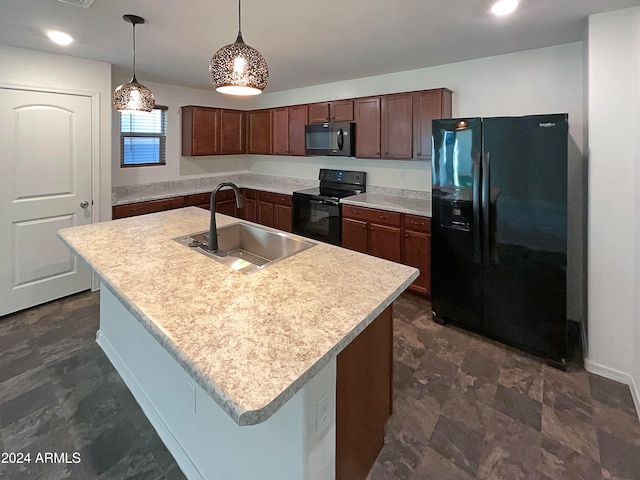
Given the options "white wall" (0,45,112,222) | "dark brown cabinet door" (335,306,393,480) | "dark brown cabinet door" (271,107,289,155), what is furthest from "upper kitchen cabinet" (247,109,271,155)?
"dark brown cabinet door" (335,306,393,480)


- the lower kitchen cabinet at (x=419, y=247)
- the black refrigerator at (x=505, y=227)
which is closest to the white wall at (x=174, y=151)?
the lower kitchen cabinet at (x=419, y=247)

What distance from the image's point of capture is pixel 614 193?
2.33m

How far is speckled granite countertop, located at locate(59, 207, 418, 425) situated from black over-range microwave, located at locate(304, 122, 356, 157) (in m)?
2.50

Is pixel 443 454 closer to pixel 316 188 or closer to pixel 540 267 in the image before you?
pixel 540 267

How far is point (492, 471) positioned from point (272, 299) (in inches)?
54.3

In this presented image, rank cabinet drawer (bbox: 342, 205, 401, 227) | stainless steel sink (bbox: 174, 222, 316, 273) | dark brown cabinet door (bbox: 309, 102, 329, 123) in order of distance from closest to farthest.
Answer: stainless steel sink (bbox: 174, 222, 316, 273)
cabinet drawer (bbox: 342, 205, 401, 227)
dark brown cabinet door (bbox: 309, 102, 329, 123)

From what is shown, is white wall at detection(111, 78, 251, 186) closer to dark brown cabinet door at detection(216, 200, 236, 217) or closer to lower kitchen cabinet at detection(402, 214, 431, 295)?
dark brown cabinet door at detection(216, 200, 236, 217)

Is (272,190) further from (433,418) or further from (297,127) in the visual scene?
(433,418)

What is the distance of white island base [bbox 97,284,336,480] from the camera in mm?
1135

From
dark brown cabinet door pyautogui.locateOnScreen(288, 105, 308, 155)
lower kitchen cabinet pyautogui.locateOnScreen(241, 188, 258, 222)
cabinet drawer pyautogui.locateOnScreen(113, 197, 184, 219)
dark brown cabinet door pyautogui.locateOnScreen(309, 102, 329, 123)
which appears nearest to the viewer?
cabinet drawer pyautogui.locateOnScreen(113, 197, 184, 219)

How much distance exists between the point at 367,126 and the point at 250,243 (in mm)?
2336

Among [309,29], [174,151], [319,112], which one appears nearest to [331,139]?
[319,112]

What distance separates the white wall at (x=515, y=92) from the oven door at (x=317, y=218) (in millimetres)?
738

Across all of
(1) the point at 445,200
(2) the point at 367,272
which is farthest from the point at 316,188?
(2) the point at 367,272
